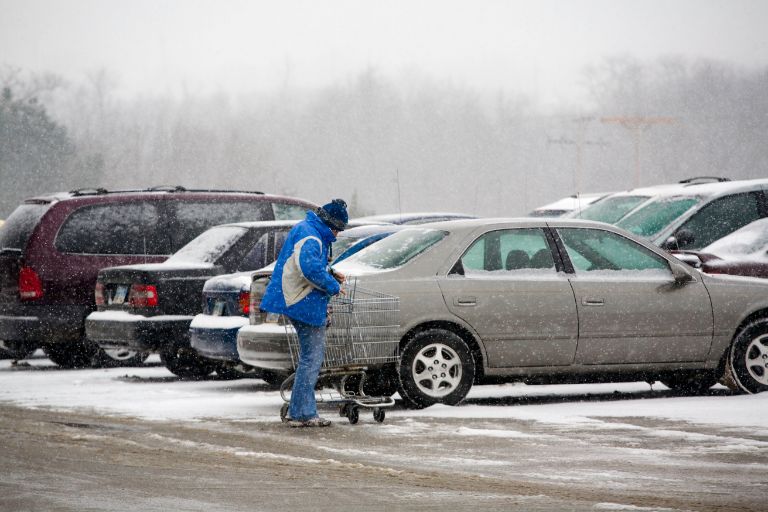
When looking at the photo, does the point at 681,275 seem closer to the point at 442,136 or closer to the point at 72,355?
the point at 72,355

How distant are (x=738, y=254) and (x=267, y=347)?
5.48 meters

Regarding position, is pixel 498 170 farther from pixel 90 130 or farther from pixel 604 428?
pixel 604 428

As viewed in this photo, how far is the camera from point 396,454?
8.74 m

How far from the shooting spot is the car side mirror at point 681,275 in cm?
1230

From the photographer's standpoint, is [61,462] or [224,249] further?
[224,249]

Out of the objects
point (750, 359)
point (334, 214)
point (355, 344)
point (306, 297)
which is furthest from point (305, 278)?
point (750, 359)

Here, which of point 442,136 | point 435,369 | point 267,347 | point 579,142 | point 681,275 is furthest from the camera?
point 442,136

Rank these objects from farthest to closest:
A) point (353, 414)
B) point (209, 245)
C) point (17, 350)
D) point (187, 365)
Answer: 1. point (17, 350)
2. point (187, 365)
3. point (209, 245)
4. point (353, 414)

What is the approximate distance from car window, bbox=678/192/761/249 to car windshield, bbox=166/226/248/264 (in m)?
4.95

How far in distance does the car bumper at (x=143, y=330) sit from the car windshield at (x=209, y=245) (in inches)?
26.9

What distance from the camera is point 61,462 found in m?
8.34

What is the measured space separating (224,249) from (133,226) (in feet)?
6.33

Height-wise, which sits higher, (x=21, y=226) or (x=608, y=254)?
(x=21, y=226)

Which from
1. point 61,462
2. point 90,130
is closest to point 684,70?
point 90,130
